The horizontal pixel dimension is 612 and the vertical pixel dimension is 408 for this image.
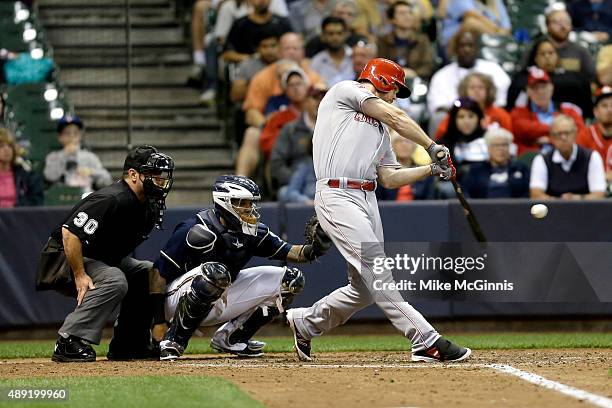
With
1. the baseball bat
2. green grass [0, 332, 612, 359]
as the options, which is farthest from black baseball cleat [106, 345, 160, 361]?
the baseball bat

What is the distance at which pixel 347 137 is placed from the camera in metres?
8.86

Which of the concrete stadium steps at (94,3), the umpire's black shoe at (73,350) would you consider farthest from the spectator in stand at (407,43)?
the umpire's black shoe at (73,350)

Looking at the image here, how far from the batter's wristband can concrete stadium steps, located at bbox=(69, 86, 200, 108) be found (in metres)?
6.35

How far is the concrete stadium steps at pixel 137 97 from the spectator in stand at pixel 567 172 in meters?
5.25

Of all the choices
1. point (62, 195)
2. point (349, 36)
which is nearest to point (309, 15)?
point (349, 36)

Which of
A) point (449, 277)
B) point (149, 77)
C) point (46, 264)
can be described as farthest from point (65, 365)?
point (149, 77)

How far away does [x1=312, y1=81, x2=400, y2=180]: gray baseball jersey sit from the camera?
885 centimetres

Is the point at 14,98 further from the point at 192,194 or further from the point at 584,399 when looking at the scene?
the point at 584,399

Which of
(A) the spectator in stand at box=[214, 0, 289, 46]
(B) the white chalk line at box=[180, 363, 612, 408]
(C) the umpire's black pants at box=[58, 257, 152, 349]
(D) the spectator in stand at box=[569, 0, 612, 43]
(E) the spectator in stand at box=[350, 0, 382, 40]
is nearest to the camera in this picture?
(B) the white chalk line at box=[180, 363, 612, 408]

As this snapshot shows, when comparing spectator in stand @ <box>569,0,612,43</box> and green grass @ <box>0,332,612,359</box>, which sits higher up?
spectator in stand @ <box>569,0,612,43</box>

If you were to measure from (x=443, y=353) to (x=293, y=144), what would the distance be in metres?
5.23

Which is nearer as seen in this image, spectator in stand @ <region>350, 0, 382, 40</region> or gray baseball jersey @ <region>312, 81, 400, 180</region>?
gray baseball jersey @ <region>312, 81, 400, 180</region>

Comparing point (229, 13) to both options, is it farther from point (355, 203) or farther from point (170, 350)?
point (355, 203)

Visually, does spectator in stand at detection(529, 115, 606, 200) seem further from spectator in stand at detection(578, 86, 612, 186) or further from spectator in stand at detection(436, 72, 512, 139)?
spectator in stand at detection(436, 72, 512, 139)
